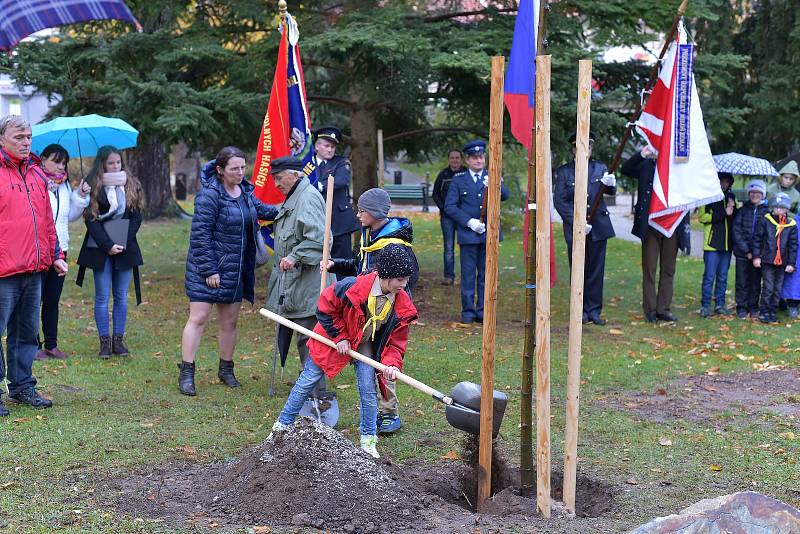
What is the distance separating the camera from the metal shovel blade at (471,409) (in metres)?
5.58

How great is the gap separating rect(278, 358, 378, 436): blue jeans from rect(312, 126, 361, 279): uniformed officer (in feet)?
11.4

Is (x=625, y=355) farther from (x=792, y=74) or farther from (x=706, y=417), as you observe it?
(x=792, y=74)

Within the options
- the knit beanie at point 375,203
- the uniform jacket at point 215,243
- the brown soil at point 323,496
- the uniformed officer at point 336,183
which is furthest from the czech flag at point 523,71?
the uniformed officer at point 336,183

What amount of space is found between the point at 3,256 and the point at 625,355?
6170mm

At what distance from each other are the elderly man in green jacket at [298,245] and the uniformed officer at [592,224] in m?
4.60

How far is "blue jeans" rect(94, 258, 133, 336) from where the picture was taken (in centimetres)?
940

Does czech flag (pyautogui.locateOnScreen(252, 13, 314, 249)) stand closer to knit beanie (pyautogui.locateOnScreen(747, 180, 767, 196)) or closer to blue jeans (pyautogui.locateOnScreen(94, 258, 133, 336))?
blue jeans (pyautogui.locateOnScreen(94, 258, 133, 336))

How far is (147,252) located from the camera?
712 inches

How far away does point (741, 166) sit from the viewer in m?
12.2

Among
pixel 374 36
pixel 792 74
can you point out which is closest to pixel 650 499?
pixel 374 36

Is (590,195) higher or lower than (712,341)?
higher

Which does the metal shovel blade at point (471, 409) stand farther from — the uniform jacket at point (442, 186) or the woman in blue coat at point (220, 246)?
the uniform jacket at point (442, 186)

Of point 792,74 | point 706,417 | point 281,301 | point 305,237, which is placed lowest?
point 706,417

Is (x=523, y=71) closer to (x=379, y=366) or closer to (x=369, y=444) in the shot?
(x=379, y=366)
